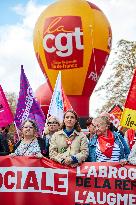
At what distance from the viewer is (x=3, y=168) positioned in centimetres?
766

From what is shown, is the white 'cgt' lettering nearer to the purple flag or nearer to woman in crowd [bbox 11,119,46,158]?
the purple flag

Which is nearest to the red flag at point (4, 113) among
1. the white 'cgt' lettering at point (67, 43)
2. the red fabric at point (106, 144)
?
the red fabric at point (106, 144)

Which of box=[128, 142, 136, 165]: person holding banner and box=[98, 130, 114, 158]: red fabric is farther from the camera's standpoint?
box=[98, 130, 114, 158]: red fabric

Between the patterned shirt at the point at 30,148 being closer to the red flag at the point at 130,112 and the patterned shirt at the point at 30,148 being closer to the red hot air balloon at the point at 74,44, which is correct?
the red flag at the point at 130,112

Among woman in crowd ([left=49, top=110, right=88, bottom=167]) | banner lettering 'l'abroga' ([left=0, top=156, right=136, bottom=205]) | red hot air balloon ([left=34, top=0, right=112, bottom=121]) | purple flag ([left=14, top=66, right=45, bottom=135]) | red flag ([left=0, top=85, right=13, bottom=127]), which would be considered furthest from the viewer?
red hot air balloon ([left=34, top=0, right=112, bottom=121])

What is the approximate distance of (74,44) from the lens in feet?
59.6

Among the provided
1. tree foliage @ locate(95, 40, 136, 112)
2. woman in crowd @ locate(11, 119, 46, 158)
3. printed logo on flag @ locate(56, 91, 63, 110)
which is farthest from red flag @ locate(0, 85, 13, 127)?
tree foliage @ locate(95, 40, 136, 112)

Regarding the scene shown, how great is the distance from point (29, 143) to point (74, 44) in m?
11.0

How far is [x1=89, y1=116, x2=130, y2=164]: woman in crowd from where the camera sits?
7.46m

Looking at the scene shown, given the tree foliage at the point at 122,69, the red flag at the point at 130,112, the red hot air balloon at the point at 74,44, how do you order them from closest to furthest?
1. the red flag at the point at 130,112
2. the red hot air balloon at the point at 74,44
3. the tree foliage at the point at 122,69

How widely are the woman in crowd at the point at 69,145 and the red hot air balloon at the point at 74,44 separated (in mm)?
10885

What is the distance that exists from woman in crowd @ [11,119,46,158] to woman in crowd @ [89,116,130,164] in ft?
2.63

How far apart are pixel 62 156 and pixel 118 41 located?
33.0m

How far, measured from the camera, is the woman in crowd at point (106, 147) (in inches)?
294
